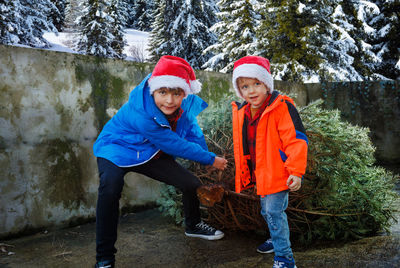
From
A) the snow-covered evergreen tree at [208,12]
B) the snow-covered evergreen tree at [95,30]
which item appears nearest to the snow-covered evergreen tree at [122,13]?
the snow-covered evergreen tree at [95,30]

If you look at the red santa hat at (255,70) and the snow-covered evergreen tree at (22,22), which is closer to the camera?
the red santa hat at (255,70)

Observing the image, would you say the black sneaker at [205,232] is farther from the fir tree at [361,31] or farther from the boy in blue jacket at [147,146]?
the fir tree at [361,31]

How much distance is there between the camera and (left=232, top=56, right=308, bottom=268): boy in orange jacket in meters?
1.97

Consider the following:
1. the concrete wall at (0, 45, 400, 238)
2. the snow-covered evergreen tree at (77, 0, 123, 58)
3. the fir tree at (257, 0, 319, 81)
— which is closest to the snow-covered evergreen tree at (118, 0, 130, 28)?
the snow-covered evergreen tree at (77, 0, 123, 58)

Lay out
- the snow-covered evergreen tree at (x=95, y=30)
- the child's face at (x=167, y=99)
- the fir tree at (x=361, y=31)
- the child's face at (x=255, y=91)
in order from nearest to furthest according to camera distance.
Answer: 1. the child's face at (x=255, y=91)
2. the child's face at (x=167, y=99)
3. the fir tree at (x=361, y=31)
4. the snow-covered evergreen tree at (x=95, y=30)

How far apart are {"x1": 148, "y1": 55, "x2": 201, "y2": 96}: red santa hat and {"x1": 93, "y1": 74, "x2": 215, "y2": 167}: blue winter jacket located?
4.8 inches

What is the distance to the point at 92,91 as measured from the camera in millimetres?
3326

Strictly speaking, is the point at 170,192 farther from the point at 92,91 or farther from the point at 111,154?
the point at 92,91

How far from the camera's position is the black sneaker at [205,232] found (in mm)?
2666

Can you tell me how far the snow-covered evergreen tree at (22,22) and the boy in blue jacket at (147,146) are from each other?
18103mm

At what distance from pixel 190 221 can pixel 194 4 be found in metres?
22.2

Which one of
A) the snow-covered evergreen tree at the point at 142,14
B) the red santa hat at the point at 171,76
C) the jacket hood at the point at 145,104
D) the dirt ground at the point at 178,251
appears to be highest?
the snow-covered evergreen tree at the point at 142,14

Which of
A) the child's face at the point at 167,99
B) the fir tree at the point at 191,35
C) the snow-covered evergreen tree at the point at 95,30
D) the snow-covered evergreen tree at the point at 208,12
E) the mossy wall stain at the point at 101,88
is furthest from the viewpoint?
the snow-covered evergreen tree at the point at 95,30

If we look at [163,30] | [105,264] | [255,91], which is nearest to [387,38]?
[163,30]
